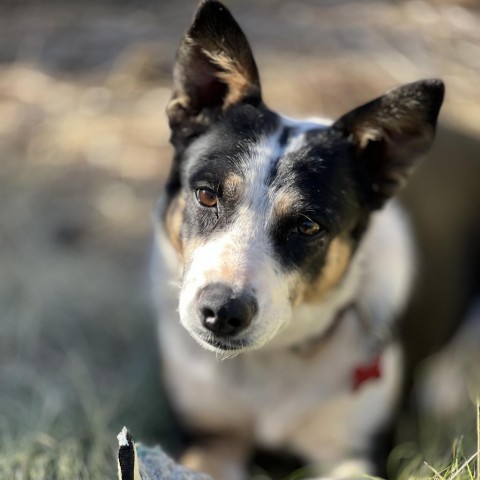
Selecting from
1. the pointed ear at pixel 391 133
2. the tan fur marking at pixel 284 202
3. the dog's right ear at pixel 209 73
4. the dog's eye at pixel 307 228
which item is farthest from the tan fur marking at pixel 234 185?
the pointed ear at pixel 391 133

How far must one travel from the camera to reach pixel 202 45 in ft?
9.87

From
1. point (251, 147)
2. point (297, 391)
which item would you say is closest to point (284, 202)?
point (251, 147)

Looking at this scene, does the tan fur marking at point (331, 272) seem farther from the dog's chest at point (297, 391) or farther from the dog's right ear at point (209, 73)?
the dog's right ear at point (209, 73)

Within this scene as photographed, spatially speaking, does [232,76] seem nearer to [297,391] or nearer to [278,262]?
[278,262]

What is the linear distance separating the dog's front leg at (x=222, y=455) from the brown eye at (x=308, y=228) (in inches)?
40.4

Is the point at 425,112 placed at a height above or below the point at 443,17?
above

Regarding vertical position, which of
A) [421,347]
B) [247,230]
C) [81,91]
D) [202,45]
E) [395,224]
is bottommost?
[81,91]

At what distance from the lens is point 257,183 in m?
2.82

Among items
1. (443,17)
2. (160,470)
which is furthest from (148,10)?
(160,470)

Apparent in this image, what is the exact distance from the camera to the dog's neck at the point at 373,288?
317cm

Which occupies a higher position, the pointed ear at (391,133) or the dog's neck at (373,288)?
the pointed ear at (391,133)

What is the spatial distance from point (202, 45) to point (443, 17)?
13.4ft

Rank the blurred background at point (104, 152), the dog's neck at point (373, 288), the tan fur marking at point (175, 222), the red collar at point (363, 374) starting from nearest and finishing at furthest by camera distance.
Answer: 1. the tan fur marking at point (175, 222)
2. the dog's neck at point (373, 288)
3. the red collar at point (363, 374)
4. the blurred background at point (104, 152)

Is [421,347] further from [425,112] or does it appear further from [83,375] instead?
[83,375]
